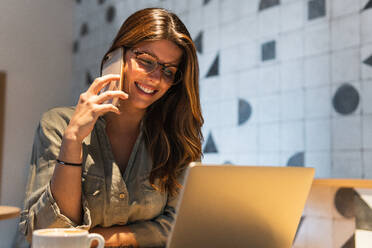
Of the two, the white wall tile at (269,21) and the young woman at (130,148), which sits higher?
the white wall tile at (269,21)

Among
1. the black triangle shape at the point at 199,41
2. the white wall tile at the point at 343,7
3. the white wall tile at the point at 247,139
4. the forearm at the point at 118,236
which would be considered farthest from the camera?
the black triangle shape at the point at 199,41

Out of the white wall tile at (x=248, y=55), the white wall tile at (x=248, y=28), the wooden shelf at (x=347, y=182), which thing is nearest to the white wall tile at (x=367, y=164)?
the wooden shelf at (x=347, y=182)

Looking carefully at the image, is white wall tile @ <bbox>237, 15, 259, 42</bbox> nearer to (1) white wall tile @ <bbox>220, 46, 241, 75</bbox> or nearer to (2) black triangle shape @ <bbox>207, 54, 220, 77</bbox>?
(1) white wall tile @ <bbox>220, 46, 241, 75</bbox>

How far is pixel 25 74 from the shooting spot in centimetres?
345

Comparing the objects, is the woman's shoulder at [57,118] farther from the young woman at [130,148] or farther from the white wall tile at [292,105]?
the white wall tile at [292,105]

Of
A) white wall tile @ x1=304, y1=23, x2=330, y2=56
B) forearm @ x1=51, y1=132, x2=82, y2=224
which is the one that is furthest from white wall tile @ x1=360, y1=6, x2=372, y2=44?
forearm @ x1=51, y1=132, x2=82, y2=224

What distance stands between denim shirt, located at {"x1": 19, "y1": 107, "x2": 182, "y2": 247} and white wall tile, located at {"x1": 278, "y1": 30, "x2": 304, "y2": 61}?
1.14 meters

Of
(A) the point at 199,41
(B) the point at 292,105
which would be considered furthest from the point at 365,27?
(A) the point at 199,41

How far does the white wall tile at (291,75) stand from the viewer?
2104 millimetres

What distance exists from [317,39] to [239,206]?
1512mm

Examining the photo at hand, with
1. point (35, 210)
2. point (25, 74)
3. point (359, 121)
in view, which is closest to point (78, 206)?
point (35, 210)

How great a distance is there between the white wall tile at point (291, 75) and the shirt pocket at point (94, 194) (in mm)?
1271

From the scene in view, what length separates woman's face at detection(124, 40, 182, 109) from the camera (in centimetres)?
126

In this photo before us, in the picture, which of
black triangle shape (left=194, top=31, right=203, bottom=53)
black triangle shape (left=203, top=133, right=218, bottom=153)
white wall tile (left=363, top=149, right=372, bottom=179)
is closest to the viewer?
white wall tile (left=363, top=149, right=372, bottom=179)
